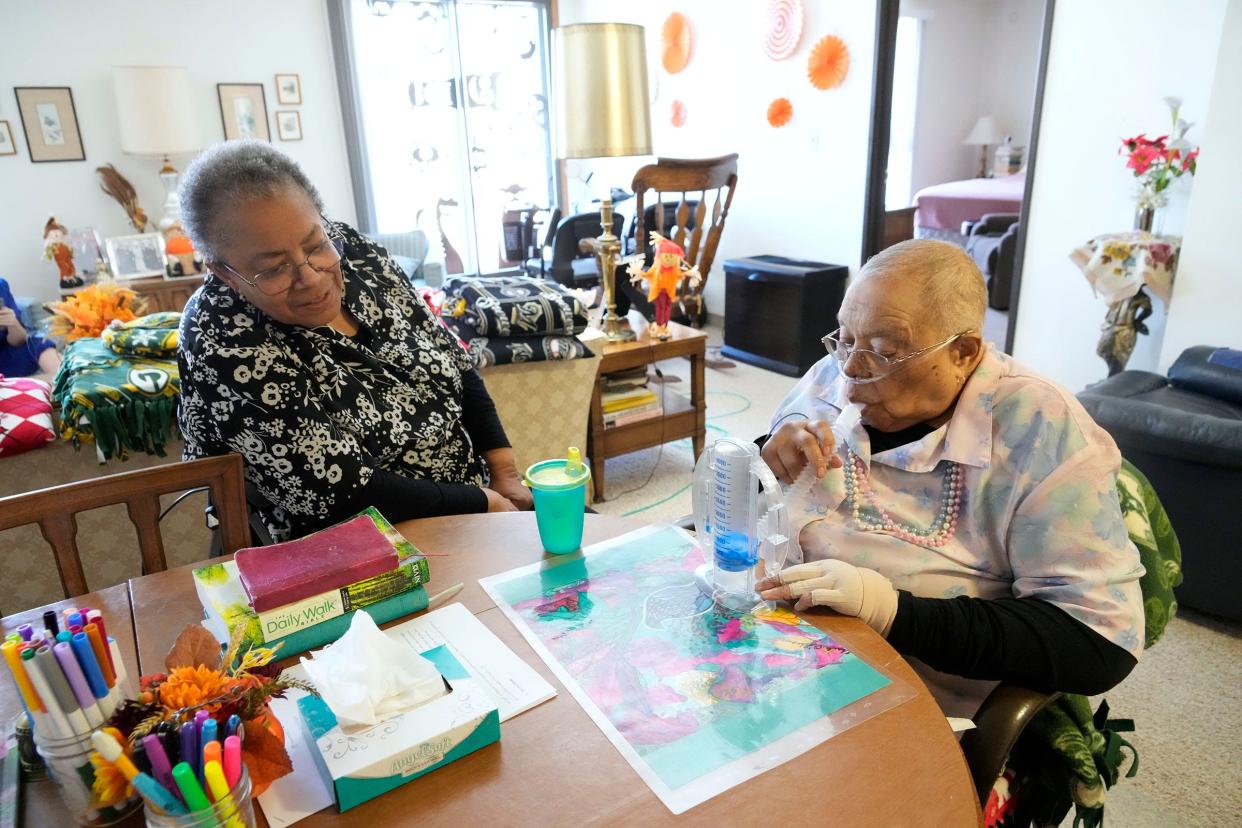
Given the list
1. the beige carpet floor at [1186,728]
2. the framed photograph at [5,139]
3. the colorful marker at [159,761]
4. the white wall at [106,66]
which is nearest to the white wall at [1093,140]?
the beige carpet floor at [1186,728]

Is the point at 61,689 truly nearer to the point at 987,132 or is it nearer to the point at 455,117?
the point at 455,117

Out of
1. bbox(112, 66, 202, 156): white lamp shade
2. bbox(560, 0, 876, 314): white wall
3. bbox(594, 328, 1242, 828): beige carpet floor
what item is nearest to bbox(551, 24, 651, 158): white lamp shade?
bbox(560, 0, 876, 314): white wall

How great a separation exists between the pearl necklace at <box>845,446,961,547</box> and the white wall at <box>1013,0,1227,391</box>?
7.97ft

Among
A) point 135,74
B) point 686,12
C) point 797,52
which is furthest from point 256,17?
point 797,52

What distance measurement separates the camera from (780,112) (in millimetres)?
4434

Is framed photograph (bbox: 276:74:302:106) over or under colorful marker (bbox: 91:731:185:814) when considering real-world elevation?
over

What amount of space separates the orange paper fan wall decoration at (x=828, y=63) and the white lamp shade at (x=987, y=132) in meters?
4.05

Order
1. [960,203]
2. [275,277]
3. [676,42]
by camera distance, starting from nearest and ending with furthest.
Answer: [275,277] < [676,42] < [960,203]

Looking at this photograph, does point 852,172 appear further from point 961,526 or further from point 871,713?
point 871,713

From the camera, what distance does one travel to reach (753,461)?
3.12 feet

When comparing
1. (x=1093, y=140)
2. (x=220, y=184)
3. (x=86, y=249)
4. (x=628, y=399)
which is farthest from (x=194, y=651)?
(x=86, y=249)

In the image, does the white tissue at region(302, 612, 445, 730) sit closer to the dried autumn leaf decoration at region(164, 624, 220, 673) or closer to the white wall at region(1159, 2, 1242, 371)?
the dried autumn leaf decoration at region(164, 624, 220, 673)

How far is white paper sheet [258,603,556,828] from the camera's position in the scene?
2.27 feet

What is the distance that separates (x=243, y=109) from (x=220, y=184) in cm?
432
